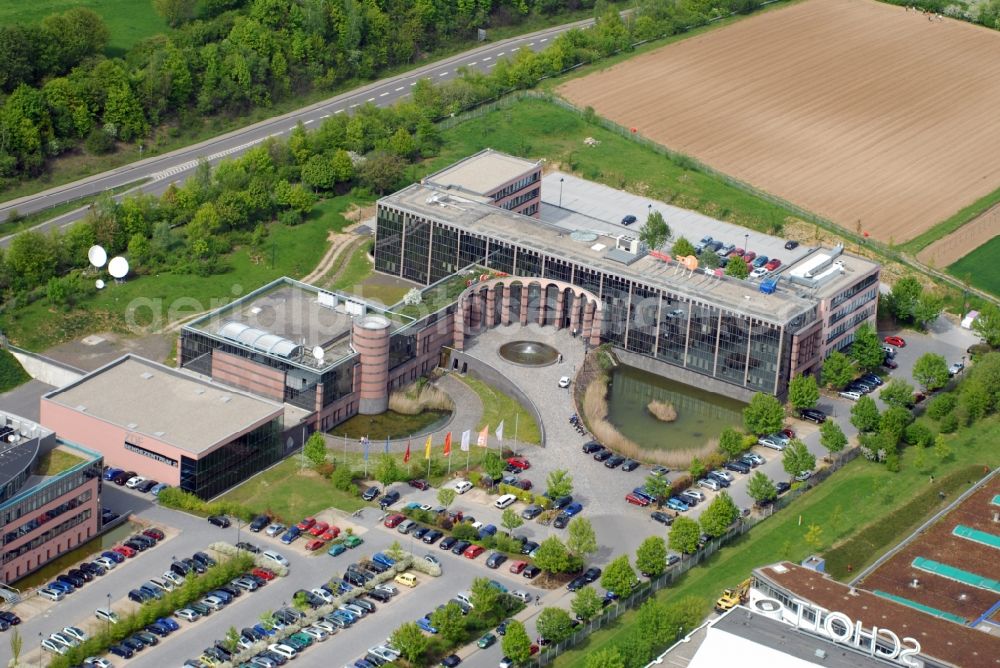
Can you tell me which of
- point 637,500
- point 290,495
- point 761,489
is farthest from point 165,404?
point 761,489

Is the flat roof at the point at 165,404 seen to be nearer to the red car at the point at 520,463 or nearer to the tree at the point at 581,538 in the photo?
the red car at the point at 520,463

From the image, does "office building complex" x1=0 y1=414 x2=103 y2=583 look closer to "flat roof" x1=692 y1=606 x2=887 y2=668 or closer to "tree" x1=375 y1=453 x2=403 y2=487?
"tree" x1=375 y1=453 x2=403 y2=487

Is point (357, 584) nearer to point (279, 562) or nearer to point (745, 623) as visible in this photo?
point (279, 562)

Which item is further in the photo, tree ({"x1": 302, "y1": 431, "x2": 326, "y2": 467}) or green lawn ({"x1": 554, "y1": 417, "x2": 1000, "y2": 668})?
tree ({"x1": 302, "y1": 431, "x2": 326, "y2": 467})

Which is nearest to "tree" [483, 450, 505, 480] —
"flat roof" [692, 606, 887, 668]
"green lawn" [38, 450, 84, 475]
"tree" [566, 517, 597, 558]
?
"tree" [566, 517, 597, 558]

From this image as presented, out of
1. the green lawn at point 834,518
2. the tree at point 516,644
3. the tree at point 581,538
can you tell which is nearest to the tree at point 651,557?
the green lawn at point 834,518
